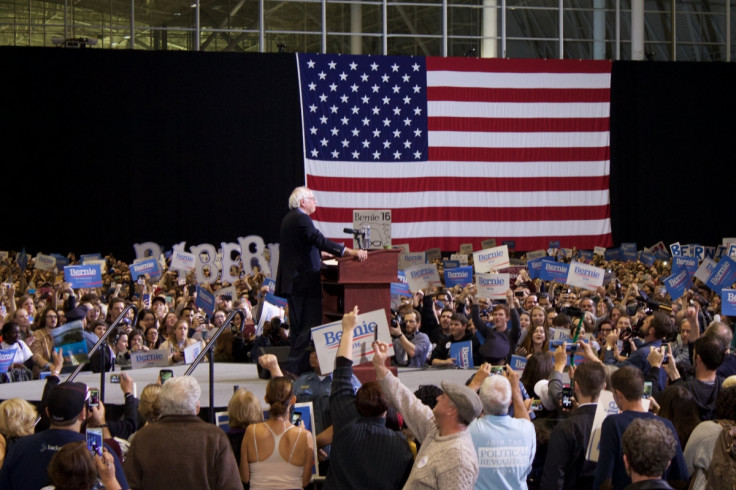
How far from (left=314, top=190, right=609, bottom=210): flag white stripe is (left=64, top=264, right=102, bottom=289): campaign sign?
8987 mm

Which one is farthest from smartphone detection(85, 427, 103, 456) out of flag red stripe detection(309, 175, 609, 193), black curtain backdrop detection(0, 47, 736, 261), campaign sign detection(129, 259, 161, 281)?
black curtain backdrop detection(0, 47, 736, 261)

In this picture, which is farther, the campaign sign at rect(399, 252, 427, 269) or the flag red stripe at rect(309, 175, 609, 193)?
the flag red stripe at rect(309, 175, 609, 193)

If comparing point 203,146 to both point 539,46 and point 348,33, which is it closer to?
point 348,33

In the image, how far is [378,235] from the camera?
1296 centimetres

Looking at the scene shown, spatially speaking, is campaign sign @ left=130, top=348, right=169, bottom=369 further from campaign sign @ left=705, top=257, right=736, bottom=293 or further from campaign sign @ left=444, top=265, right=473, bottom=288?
campaign sign @ left=705, top=257, right=736, bottom=293

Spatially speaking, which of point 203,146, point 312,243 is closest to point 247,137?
point 203,146

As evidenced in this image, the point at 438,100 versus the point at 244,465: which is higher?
the point at 438,100

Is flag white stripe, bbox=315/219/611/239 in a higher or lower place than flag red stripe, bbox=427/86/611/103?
lower

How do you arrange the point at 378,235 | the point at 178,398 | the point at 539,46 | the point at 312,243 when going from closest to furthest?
the point at 178,398, the point at 312,243, the point at 378,235, the point at 539,46

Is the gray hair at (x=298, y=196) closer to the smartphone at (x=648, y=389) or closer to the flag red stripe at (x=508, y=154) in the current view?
the smartphone at (x=648, y=389)

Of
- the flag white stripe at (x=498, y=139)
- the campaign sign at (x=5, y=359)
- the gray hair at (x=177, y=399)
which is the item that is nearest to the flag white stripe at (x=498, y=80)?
the flag white stripe at (x=498, y=139)

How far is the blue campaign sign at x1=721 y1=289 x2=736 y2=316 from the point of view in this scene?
9.86 metres

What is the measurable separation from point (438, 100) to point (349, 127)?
1929 millimetres

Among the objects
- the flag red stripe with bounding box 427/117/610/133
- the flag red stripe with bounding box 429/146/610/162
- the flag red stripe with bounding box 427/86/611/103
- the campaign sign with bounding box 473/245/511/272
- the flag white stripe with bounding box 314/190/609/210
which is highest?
the flag red stripe with bounding box 427/86/611/103
